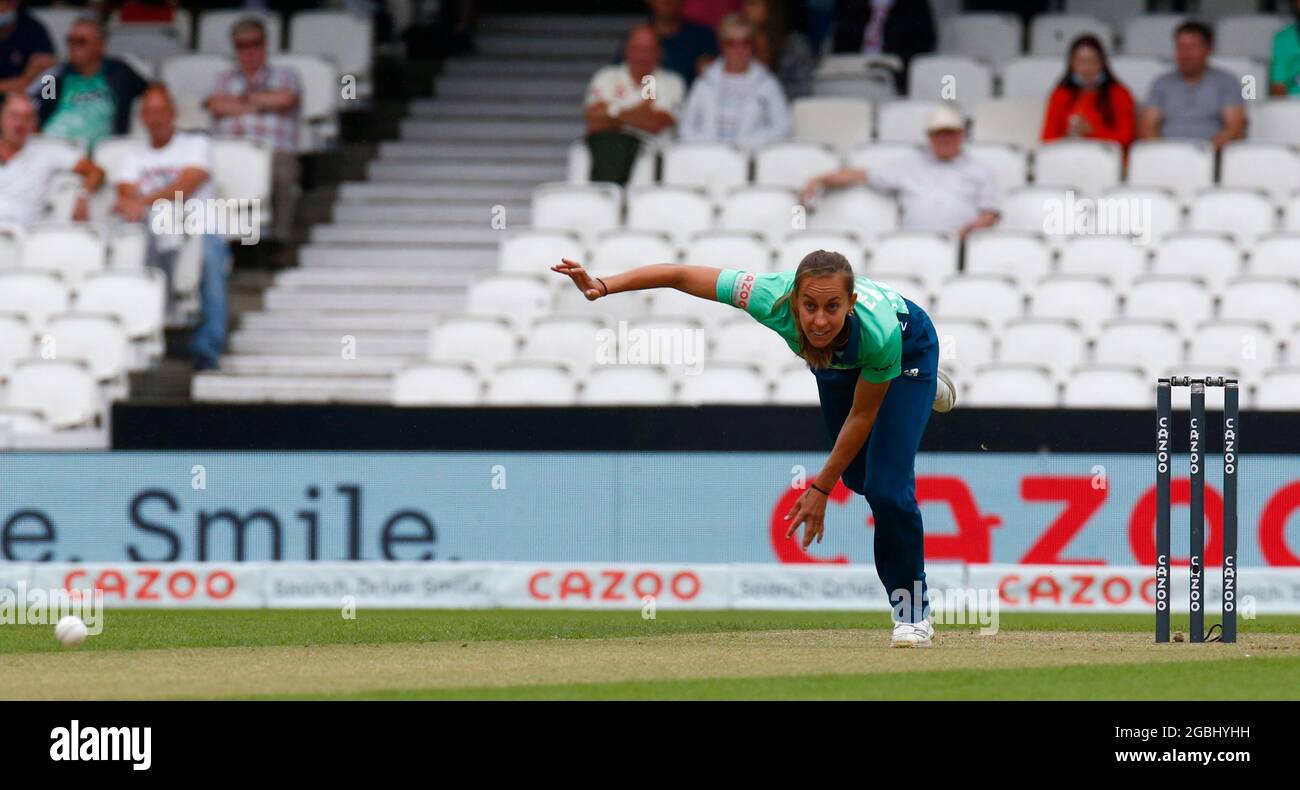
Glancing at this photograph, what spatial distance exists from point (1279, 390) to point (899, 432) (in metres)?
5.01

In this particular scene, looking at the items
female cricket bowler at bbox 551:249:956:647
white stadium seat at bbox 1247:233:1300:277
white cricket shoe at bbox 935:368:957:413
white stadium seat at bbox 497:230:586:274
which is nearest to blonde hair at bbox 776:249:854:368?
female cricket bowler at bbox 551:249:956:647

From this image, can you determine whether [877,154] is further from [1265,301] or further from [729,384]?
[1265,301]

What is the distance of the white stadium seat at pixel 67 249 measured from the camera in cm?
1373

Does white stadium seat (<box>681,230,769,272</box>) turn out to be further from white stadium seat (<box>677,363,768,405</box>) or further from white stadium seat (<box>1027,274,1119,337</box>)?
white stadium seat (<box>1027,274,1119,337</box>)

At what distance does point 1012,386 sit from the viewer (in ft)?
38.5

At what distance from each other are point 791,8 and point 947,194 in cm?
354

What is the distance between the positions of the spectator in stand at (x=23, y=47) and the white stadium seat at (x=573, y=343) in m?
5.17

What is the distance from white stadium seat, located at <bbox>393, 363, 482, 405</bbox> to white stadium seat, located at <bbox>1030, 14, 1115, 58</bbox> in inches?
208

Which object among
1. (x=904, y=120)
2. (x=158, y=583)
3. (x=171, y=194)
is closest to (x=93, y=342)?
(x=171, y=194)

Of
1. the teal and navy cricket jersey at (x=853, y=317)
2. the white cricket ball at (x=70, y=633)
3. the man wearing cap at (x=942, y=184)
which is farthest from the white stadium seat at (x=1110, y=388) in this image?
the white cricket ball at (x=70, y=633)

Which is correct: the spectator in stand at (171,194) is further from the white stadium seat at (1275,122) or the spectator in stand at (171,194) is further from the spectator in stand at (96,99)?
the white stadium seat at (1275,122)

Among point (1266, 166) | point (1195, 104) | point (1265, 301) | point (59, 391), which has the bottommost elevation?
point (59, 391)

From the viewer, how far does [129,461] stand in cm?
1171
